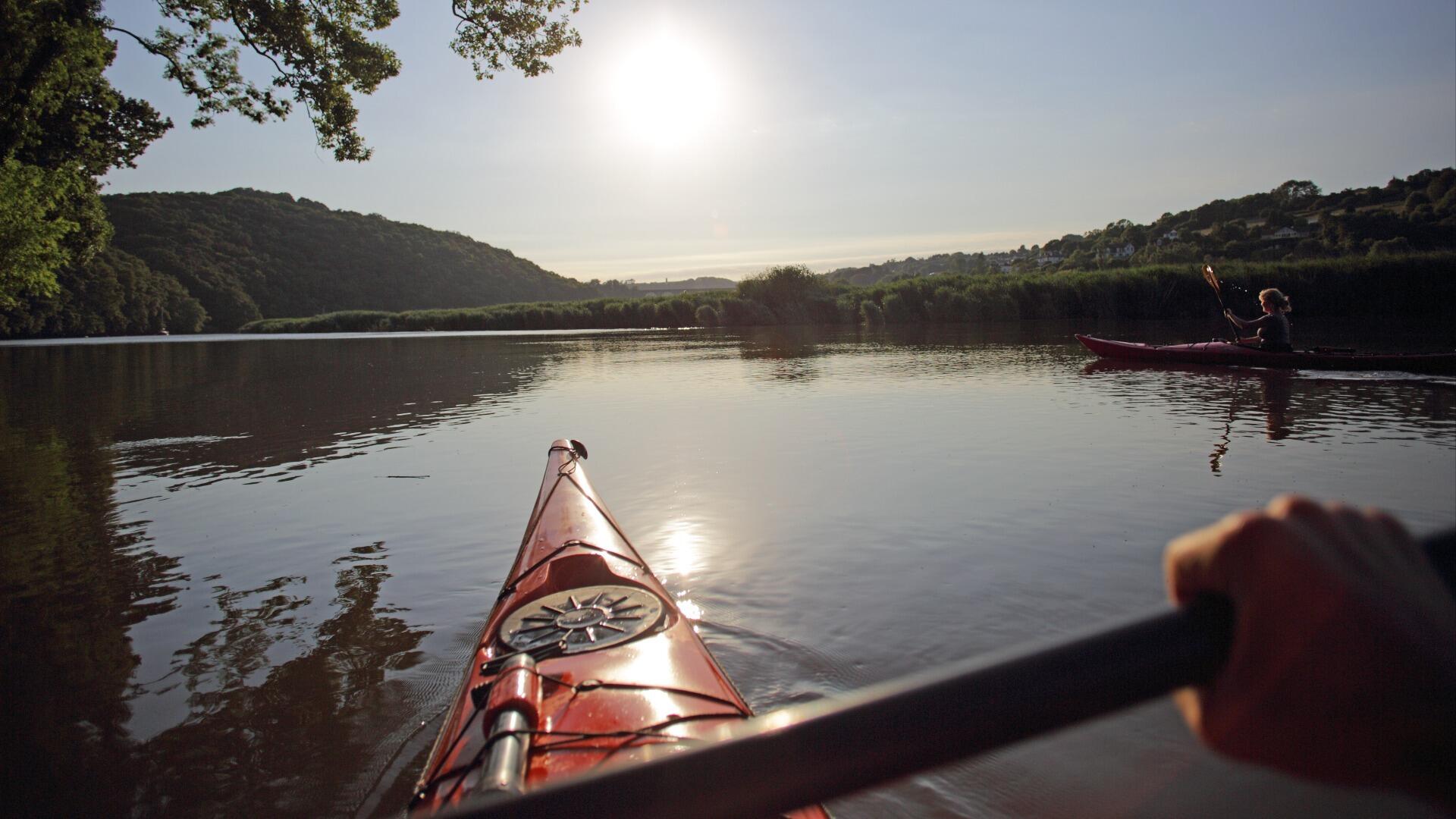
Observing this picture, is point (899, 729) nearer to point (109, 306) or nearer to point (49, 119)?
point (49, 119)

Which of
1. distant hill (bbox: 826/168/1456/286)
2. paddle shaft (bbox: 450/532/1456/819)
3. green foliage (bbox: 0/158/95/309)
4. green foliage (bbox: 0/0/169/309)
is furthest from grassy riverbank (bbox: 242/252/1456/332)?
green foliage (bbox: 0/158/95/309)

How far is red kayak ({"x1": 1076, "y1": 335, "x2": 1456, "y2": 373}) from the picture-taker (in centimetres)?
1627

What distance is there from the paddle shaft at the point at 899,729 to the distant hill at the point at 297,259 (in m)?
103

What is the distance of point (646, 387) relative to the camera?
20.9 metres

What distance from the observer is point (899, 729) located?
658 millimetres

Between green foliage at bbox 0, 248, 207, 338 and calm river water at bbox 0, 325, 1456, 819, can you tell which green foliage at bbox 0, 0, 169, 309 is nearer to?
calm river water at bbox 0, 325, 1456, 819

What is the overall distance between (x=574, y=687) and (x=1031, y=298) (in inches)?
2031

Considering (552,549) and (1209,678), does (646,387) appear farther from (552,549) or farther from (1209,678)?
(1209,678)

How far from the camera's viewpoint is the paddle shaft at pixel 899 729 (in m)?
0.65

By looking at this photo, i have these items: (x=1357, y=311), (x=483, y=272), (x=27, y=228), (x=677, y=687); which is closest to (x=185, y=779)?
(x=677, y=687)

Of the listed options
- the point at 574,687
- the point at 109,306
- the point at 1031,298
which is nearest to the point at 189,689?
the point at 574,687

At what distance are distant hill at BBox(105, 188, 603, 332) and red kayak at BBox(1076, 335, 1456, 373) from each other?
308ft

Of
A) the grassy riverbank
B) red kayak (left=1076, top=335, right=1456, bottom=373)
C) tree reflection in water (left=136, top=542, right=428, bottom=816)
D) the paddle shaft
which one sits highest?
the grassy riverbank

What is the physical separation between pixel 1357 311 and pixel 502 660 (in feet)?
175
